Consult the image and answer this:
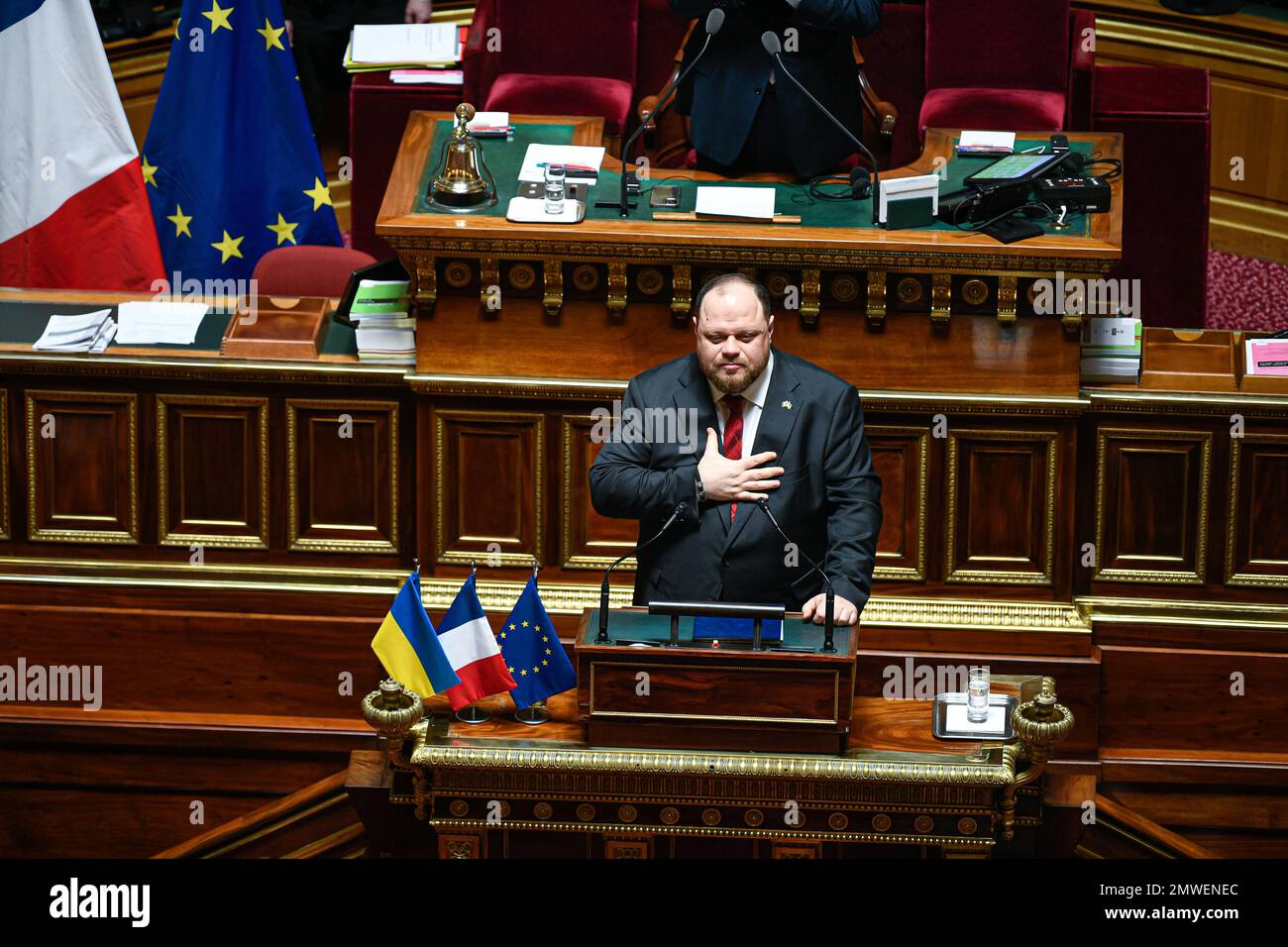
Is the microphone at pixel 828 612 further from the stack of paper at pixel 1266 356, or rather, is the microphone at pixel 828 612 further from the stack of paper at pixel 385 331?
the stack of paper at pixel 1266 356

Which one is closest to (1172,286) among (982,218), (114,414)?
(982,218)

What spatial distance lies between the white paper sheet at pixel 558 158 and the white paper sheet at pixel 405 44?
145 centimetres

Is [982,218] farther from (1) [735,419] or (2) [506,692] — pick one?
(2) [506,692]

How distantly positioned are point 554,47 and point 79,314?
2.17m

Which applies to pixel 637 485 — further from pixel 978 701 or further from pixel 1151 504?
pixel 1151 504

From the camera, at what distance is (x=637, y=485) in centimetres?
498

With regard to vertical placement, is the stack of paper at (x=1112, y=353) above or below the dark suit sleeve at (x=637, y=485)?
above

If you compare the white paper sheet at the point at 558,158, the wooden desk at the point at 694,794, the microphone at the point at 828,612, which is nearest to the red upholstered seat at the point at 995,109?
the white paper sheet at the point at 558,158

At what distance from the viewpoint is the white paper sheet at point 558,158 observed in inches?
255

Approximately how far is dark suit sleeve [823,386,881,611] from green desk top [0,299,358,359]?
5.96ft

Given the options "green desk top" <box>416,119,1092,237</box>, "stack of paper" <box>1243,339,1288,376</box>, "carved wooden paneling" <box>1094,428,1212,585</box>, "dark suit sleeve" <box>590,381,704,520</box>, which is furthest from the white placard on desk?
"dark suit sleeve" <box>590,381,704,520</box>

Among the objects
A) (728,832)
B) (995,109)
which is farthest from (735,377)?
(995,109)

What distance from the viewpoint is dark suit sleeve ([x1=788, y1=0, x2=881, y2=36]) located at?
6.33m

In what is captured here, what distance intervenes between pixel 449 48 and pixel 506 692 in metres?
3.76
